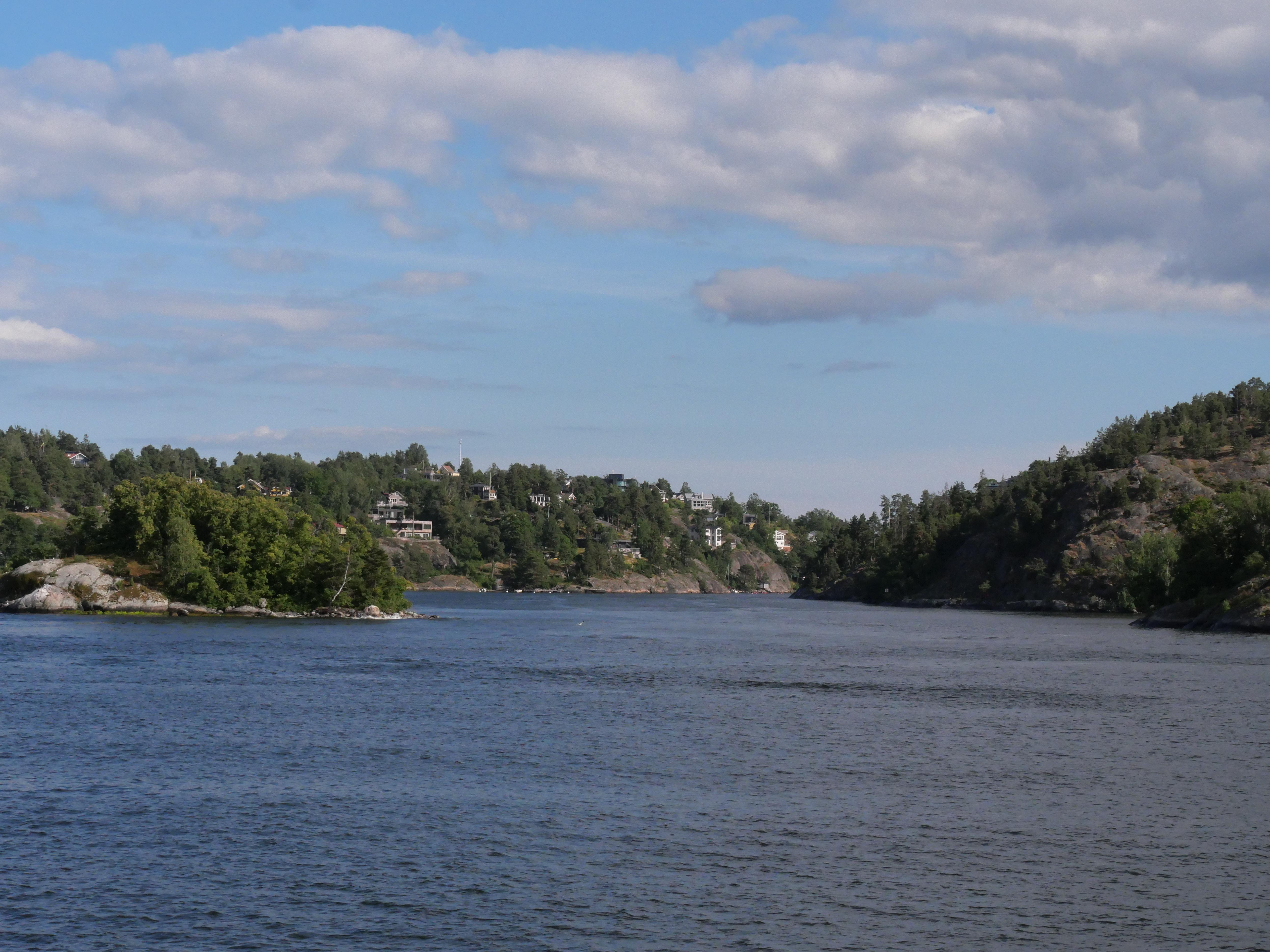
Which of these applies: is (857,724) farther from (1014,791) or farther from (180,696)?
(180,696)

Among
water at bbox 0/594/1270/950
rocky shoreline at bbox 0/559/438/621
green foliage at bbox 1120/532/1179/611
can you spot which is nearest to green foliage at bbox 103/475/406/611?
rocky shoreline at bbox 0/559/438/621

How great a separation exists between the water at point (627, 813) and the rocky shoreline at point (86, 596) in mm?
63269

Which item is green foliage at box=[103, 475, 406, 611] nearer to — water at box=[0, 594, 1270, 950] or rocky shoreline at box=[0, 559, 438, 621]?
rocky shoreline at box=[0, 559, 438, 621]

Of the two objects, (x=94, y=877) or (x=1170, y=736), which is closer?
(x=94, y=877)

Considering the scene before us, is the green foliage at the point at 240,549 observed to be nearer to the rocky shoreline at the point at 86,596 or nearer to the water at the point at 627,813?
the rocky shoreline at the point at 86,596

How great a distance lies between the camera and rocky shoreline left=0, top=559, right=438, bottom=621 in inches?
5487

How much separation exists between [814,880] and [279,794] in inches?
763

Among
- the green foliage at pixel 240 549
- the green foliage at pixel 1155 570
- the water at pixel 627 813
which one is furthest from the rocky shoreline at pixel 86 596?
the green foliage at pixel 1155 570

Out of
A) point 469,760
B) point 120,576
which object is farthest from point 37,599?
point 469,760

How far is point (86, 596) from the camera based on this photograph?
140m

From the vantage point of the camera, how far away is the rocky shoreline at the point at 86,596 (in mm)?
139375

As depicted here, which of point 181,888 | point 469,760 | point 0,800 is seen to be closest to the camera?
point 181,888

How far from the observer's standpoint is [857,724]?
2250 inches

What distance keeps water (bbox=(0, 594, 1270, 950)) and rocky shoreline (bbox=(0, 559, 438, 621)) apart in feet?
208
